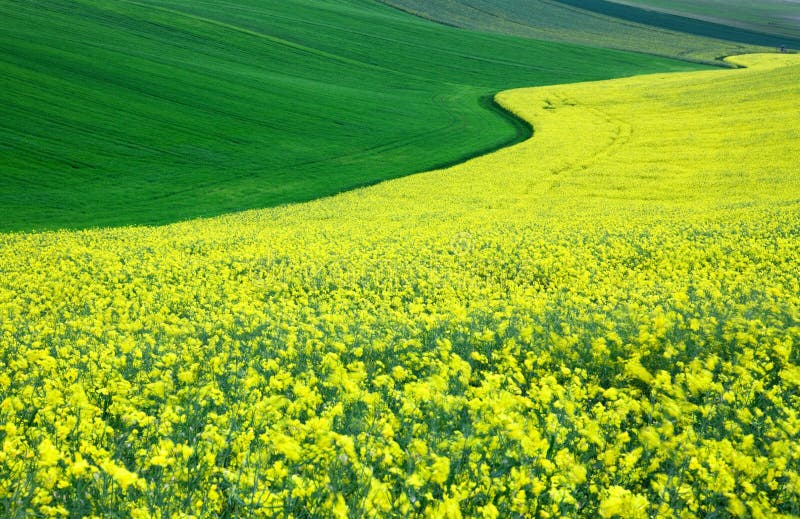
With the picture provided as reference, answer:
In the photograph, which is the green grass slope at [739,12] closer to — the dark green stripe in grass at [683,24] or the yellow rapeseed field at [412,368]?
the dark green stripe in grass at [683,24]

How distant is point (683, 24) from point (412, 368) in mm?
160930

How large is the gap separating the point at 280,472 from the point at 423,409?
183 cm

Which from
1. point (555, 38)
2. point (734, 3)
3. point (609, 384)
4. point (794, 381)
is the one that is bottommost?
point (609, 384)

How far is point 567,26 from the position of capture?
129500mm

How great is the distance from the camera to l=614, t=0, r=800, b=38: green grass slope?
14875 cm

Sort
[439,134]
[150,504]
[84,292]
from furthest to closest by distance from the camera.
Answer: [439,134], [84,292], [150,504]

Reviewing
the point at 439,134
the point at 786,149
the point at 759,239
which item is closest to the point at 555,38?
the point at 439,134

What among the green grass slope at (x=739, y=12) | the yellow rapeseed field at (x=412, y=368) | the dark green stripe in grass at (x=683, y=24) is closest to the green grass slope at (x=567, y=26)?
the dark green stripe in grass at (x=683, y=24)

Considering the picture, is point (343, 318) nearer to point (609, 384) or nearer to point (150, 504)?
point (609, 384)

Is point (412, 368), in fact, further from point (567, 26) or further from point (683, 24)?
point (683, 24)

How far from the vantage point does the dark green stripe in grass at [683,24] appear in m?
131

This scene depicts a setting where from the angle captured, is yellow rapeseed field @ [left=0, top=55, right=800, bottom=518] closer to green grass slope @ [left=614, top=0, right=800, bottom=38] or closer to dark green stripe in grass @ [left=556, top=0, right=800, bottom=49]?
dark green stripe in grass @ [left=556, top=0, right=800, bottom=49]

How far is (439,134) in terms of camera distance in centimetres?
4972

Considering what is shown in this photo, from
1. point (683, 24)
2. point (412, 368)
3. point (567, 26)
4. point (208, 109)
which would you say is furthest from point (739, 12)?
point (412, 368)
